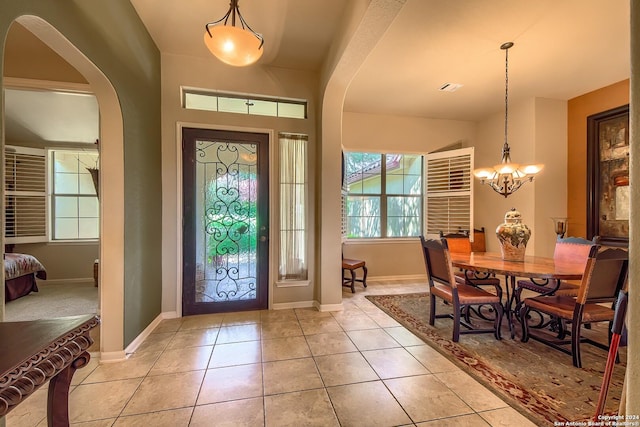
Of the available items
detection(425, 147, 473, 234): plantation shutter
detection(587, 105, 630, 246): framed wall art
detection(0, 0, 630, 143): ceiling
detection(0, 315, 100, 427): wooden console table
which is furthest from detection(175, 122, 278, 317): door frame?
detection(587, 105, 630, 246): framed wall art

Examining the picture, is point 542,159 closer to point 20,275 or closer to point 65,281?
point 20,275

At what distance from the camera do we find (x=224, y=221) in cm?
330

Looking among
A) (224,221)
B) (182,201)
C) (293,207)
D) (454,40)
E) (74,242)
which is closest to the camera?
(454,40)

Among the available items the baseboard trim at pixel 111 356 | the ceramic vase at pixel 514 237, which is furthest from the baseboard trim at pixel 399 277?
the baseboard trim at pixel 111 356

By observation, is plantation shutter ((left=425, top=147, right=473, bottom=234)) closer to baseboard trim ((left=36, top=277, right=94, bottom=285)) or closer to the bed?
baseboard trim ((left=36, top=277, right=94, bottom=285))

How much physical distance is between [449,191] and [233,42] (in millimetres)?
4137

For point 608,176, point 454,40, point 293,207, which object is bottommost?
point 293,207

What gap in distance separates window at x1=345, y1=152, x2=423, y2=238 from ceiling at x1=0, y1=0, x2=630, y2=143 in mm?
1344

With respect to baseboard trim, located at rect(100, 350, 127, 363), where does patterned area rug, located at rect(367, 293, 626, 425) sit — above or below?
below

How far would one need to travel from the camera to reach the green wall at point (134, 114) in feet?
5.95

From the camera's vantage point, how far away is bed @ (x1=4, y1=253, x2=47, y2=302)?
3.74m

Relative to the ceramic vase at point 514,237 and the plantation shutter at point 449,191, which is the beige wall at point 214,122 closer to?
the ceramic vase at point 514,237

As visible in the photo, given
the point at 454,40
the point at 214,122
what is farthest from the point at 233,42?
the point at 454,40

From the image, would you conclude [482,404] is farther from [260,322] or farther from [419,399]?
[260,322]
